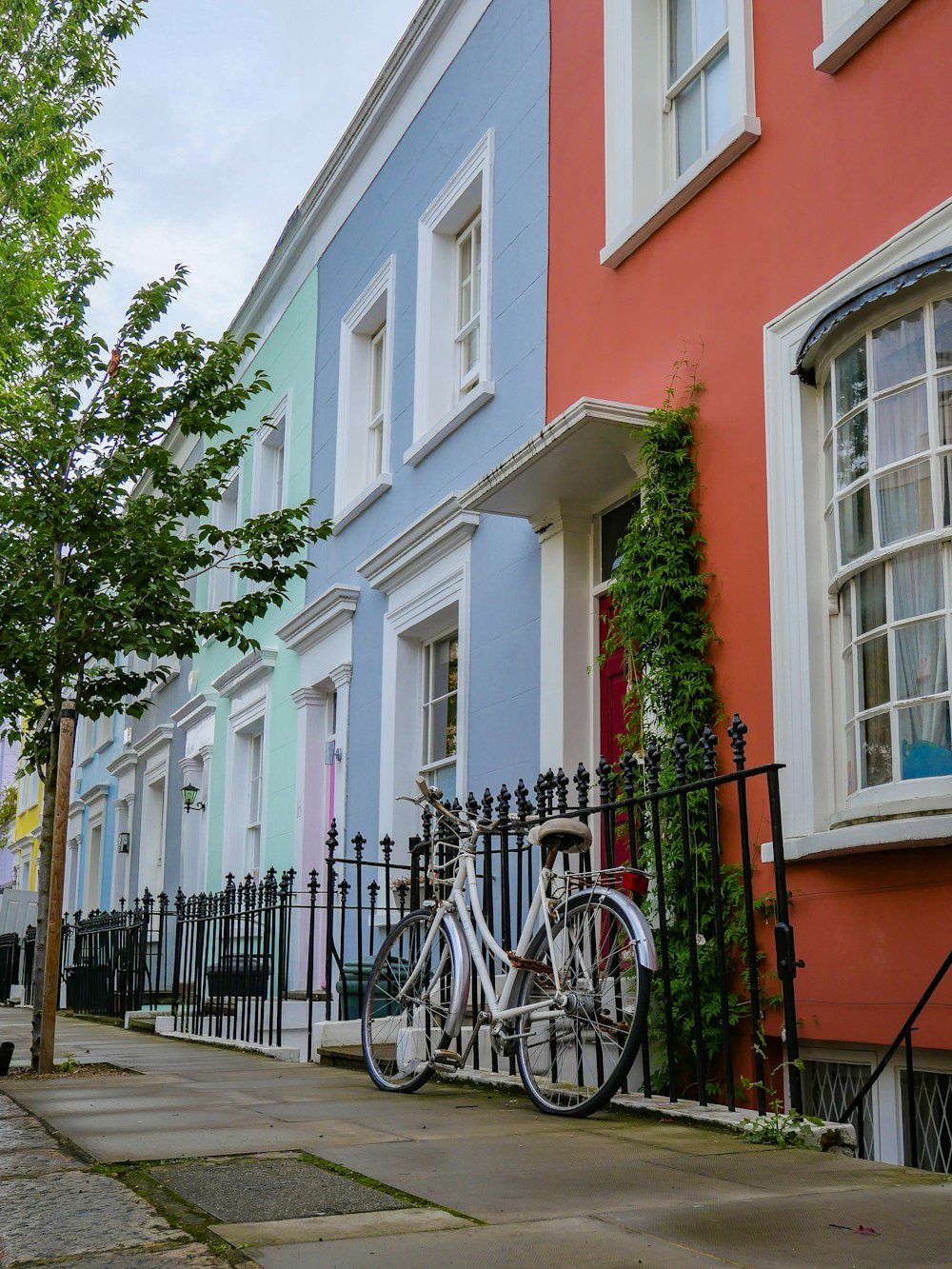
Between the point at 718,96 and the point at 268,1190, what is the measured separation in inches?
230

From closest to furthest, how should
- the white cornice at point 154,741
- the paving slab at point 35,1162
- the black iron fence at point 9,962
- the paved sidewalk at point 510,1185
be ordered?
1. the paved sidewalk at point 510,1185
2. the paving slab at point 35,1162
3. the white cornice at point 154,741
4. the black iron fence at point 9,962

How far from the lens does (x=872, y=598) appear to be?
523 centimetres

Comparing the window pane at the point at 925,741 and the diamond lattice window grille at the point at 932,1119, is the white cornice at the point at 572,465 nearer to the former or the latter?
the window pane at the point at 925,741

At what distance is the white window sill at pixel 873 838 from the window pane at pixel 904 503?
110 cm

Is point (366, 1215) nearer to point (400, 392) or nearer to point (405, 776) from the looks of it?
point (405, 776)

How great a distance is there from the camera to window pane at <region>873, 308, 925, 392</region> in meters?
5.06

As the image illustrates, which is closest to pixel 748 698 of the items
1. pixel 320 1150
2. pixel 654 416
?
pixel 654 416

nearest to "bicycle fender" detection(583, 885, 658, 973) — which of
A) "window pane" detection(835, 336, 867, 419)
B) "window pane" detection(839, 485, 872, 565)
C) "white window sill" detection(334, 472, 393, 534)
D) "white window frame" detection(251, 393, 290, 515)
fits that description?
"window pane" detection(839, 485, 872, 565)

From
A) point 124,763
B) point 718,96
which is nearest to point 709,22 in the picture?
point 718,96

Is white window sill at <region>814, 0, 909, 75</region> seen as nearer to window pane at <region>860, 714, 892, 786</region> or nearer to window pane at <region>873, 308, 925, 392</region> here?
window pane at <region>873, 308, 925, 392</region>

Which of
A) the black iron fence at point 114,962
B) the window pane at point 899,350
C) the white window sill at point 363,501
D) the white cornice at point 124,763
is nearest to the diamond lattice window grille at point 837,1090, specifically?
the window pane at point 899,350

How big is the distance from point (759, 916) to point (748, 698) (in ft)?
3.11

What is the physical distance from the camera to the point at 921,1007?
449 centimetres

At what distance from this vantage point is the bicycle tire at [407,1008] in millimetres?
5684
